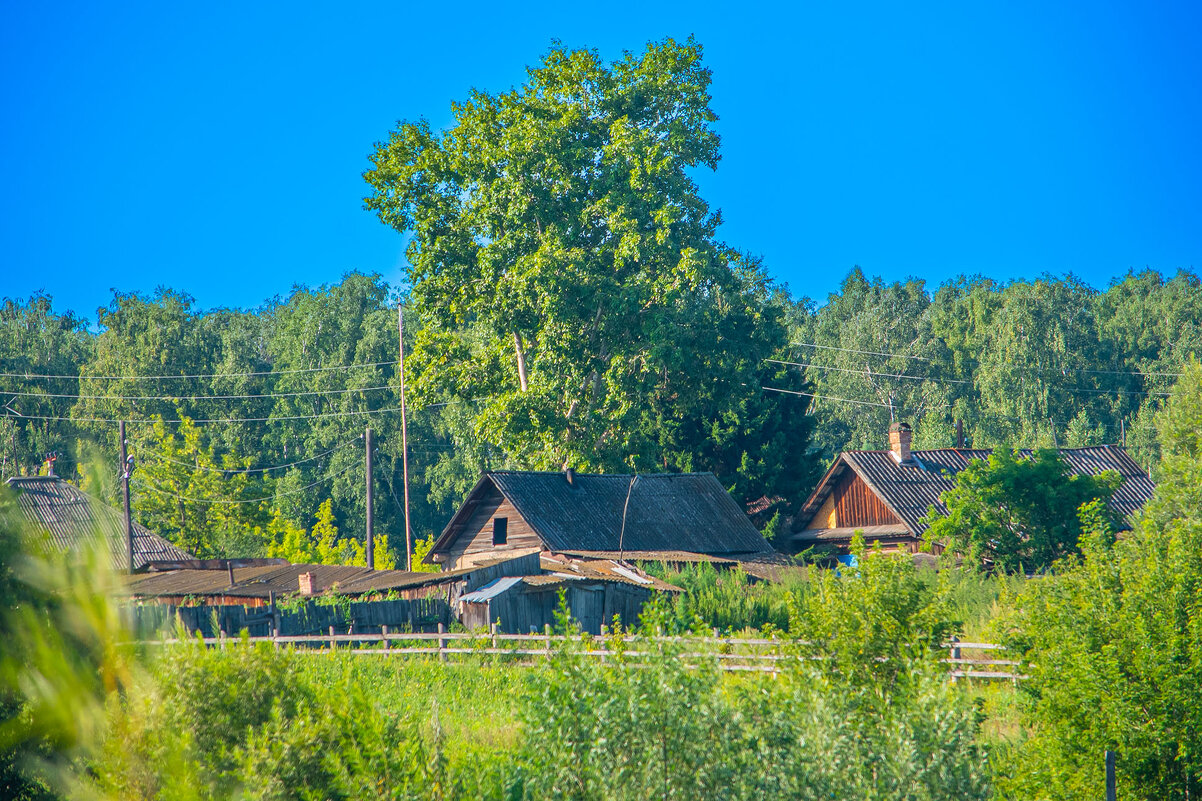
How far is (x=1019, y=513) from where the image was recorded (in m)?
28.8

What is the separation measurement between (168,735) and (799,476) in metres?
39.9

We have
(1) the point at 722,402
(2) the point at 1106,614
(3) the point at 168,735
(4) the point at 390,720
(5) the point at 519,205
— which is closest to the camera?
(3) the point at 168,735

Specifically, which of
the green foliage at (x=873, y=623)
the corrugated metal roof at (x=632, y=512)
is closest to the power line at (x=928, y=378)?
the corrugated metal roof at (x=632, y=512)

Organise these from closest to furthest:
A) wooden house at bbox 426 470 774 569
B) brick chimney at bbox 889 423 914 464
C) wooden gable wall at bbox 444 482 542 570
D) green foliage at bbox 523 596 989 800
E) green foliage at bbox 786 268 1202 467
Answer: green foliage at bbox 523 596 989 800 < wooden house at bbox 426 470 774 569 < wooden gable wall at bbox 444 482 542 570 < brick chimney at bbox 889 423 914 464 < green foliage at bbox 786 268 1202 467

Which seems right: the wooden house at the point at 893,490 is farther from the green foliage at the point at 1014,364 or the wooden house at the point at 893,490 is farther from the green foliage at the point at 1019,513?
the green foliage at the point at 1014,364

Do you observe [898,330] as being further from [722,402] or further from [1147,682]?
[1147,682]

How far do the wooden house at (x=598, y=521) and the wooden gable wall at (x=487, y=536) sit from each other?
0.03m

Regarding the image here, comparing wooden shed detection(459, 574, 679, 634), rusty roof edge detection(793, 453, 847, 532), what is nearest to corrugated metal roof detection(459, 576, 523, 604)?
wooden shed detection(459, 574, 679, 634)

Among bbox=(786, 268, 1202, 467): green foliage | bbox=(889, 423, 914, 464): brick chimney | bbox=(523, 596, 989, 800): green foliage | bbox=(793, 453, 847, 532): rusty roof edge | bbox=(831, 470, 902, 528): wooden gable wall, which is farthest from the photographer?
bbox=(786, 268, 1202, 467): green foliage

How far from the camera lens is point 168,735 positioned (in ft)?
22.4

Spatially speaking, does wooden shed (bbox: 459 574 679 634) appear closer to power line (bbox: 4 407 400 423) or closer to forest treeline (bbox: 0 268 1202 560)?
forest treeline (bbox: 0 268 1202 560)

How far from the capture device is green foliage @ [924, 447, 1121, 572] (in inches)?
1126

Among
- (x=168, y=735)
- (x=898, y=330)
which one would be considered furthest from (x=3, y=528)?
(x=898, y=330)

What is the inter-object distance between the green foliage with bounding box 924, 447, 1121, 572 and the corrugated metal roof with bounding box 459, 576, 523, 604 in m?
11.7
